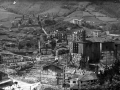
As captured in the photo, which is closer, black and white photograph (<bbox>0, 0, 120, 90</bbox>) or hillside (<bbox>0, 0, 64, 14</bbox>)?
black and white photograph (<bbox>0, 0, 120, 90</bbox>)

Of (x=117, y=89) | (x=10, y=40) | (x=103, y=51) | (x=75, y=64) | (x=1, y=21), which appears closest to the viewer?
(x=117, y=89)

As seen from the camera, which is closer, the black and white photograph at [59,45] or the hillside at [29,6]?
the black and white photograph at [59,45]

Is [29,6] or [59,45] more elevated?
[29,6]

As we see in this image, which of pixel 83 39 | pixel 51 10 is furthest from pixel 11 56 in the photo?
pixel 51 10

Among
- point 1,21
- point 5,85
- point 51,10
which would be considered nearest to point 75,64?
point 5,85

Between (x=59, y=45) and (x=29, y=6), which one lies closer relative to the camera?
(x=59, y=45)

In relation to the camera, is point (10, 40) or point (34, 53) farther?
point (10, 40)

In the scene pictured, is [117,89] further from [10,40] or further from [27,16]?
[27,16]

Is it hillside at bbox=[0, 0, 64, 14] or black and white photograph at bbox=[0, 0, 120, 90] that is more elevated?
hillside at bbox=[0, 0, 64, 14]

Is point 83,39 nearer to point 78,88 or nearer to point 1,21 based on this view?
point 78,88

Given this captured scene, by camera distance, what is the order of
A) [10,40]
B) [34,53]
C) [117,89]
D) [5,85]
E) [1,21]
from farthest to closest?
[1,21]
[10,40]
[34,53]
[5,85]
[117,89]

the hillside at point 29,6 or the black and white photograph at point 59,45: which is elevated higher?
the hillside at point 29,6
